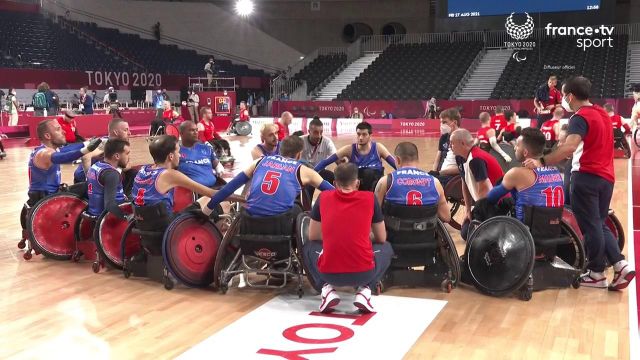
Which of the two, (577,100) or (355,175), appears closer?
(355,175)

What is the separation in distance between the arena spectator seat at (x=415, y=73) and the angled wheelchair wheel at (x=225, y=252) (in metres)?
26.0

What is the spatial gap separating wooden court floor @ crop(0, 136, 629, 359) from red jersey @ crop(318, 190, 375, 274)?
28.7 inches

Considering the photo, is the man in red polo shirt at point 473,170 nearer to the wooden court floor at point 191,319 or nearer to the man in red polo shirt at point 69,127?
the wooden court floor at point 191,319

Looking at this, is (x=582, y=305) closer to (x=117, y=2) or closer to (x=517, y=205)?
(x=517, y=205)

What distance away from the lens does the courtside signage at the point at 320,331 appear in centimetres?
443

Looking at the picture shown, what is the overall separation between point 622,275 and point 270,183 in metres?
3.01

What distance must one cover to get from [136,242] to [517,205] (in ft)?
11.4

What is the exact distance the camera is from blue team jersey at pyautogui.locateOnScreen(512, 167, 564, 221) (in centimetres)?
564

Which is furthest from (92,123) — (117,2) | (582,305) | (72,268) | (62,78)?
(582,305)

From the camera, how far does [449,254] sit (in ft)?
18.9

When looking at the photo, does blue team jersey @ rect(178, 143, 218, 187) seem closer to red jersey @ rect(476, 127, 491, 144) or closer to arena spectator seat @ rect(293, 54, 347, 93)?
red jersey @ rect(476, 127, 491, 144)

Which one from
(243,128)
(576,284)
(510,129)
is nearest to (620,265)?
(576,284)

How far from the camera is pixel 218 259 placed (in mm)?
5660

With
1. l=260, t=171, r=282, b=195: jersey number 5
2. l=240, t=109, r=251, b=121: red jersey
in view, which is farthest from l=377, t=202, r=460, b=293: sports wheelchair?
l=240, t=109, r=251, b=121: red jersey
